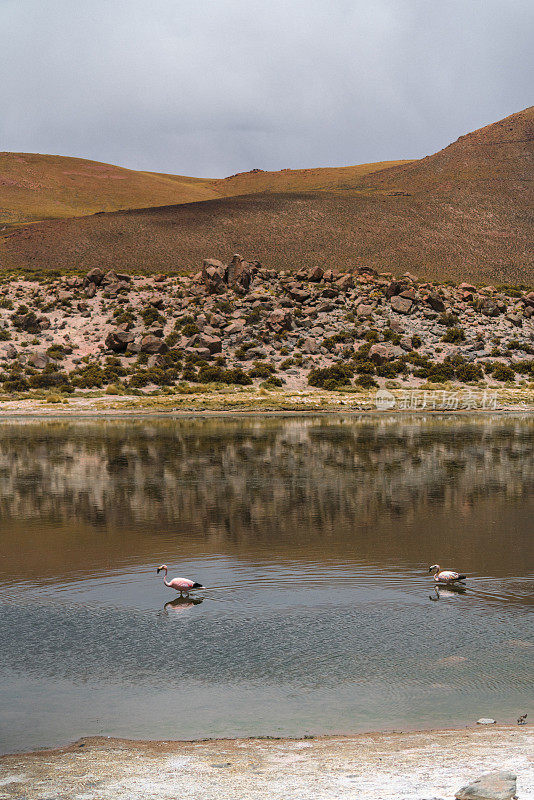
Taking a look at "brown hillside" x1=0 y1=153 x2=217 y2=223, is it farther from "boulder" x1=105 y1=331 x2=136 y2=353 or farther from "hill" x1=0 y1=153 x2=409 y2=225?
"boulder" x1=105 y1=331 x2=136 y2=353

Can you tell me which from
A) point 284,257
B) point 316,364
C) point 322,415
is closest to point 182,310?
point 316,364

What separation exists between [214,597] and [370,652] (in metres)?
2.67

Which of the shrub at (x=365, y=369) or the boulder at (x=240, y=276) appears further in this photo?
the boulder at (x=240, y=276)

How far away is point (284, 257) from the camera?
10431 centimetres

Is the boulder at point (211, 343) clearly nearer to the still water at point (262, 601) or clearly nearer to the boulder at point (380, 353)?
the boulder at point (380, 353)

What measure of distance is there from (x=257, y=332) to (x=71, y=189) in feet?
410

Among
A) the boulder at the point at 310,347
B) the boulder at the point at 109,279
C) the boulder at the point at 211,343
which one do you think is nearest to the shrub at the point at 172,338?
the boulder at the point at 211,343

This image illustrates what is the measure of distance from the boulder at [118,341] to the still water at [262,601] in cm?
3988

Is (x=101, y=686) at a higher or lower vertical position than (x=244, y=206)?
lower

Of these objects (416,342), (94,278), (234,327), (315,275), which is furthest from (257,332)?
(94,278)

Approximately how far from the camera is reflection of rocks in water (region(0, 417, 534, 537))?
16.5 meters

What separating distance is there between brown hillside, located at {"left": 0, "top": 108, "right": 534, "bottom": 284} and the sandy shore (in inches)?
3833

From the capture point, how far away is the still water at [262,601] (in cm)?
701

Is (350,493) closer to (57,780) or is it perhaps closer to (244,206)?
(57,780)
